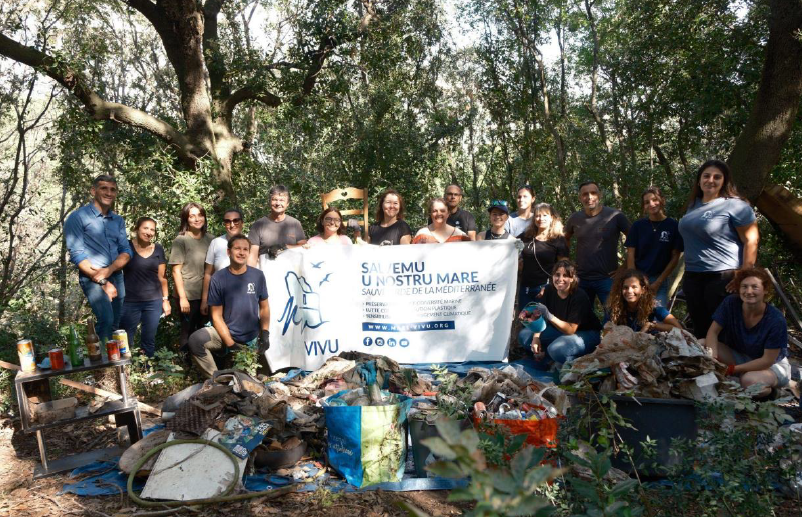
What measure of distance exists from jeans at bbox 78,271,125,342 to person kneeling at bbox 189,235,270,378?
1047 mm

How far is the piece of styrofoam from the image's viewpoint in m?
3.57

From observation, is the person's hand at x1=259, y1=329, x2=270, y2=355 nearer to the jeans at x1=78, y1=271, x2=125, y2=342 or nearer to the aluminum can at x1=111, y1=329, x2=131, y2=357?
the aluminum can at x1=111, y1=329, x2=131, y2=357

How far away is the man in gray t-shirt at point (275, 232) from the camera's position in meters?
6.35

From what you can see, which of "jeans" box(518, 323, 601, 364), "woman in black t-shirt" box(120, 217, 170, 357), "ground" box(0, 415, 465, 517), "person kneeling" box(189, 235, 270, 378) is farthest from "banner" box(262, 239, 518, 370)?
"ground" box(0, 415, 465, 517)

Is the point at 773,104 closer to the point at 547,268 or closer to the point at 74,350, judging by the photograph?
the point at 547,268

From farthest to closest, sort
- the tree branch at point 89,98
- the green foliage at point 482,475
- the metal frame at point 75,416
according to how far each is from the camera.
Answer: the tree branch at point 89,98, the metal frame at point 75,416, the green foliage at point 482,475

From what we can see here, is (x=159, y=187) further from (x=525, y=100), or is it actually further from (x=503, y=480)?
(x=525, y=100)

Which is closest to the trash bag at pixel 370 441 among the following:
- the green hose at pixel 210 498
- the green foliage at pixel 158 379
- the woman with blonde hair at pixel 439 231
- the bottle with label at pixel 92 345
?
the green hose at pixel 210 498

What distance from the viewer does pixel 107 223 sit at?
5.91m

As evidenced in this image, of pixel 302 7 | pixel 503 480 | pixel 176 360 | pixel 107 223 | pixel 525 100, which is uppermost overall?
pixel 302 7

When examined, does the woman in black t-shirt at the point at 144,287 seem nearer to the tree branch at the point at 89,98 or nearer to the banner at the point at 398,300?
the banner at the point at 398,300

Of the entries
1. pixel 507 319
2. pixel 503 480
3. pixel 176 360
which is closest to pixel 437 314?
pixel 507 319

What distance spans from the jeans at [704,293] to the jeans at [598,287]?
0.78 metres

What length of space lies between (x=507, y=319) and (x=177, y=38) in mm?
6346
